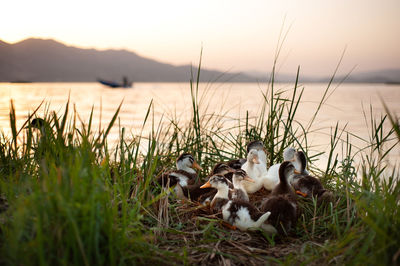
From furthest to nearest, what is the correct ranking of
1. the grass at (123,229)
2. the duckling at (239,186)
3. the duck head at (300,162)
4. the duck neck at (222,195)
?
the duck head at (300,162)
the duckling at (239,186)
the duck neck at (222,195)
the grass at (123,229)

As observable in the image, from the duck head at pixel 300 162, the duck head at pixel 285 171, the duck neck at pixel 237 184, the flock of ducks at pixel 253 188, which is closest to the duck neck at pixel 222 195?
the flock of ducks at pixel 253 188

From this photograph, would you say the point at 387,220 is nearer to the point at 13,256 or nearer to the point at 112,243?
the point at 112,243

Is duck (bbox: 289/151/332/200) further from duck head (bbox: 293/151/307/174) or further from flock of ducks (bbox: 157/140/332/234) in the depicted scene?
duck head (bbox: 293/151/307/174)

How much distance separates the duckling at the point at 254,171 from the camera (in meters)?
4.46

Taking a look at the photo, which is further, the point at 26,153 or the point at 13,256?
the point at 26,153

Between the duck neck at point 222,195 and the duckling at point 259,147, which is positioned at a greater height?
the duckling at point 259,147

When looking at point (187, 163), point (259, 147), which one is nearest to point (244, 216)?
point (187, 163)

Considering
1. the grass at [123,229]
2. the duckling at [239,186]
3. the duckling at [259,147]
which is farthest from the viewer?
the duckling at [259,147]

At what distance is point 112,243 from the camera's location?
2.20 m

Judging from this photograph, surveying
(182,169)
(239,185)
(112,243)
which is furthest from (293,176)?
(112,243)

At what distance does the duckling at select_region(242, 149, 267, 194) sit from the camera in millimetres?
4465

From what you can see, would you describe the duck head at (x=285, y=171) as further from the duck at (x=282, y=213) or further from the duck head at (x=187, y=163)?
the duck head at (x=187, y=163)

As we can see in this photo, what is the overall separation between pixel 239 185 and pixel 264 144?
1349mm

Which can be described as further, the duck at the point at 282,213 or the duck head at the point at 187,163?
the duck head at the point at 187,163
